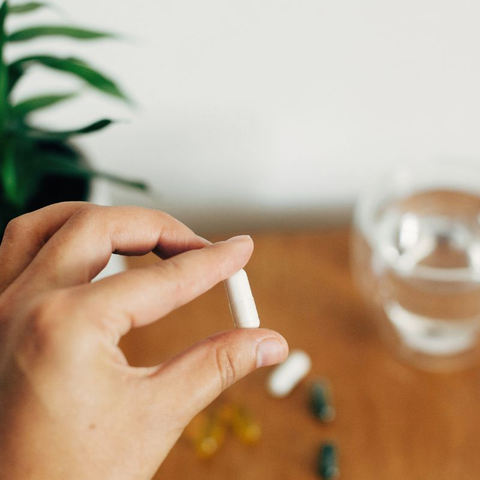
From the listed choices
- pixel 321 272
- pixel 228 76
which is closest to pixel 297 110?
pixel 228 76

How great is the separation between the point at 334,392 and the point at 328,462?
83 mm

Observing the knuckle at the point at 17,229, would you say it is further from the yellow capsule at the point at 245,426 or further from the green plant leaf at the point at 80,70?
the yellow capsule at the point at 245,426

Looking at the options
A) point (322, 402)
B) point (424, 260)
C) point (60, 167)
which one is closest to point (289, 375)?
point (322, 402)

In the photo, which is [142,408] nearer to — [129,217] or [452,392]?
[129,217]

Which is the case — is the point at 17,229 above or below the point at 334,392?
above

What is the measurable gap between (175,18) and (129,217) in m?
0.33

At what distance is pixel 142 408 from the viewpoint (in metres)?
0.31

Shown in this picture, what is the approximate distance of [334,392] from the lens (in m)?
0.60

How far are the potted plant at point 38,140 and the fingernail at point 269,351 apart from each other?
0.21m

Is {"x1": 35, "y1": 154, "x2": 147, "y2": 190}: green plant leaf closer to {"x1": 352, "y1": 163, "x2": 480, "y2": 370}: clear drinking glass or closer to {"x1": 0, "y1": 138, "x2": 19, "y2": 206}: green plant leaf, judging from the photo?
{"x1": 0, "y1": 138, "x2": 19, "y2": 206}: green plant leaf

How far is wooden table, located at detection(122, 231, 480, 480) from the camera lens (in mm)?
550

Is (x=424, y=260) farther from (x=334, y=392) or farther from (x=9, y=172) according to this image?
(x=9, y=172)

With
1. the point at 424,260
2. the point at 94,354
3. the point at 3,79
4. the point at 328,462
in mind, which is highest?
the point at 3,79

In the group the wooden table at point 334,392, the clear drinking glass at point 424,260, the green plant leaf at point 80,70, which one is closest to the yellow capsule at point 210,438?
the wooden table at point 334,392
